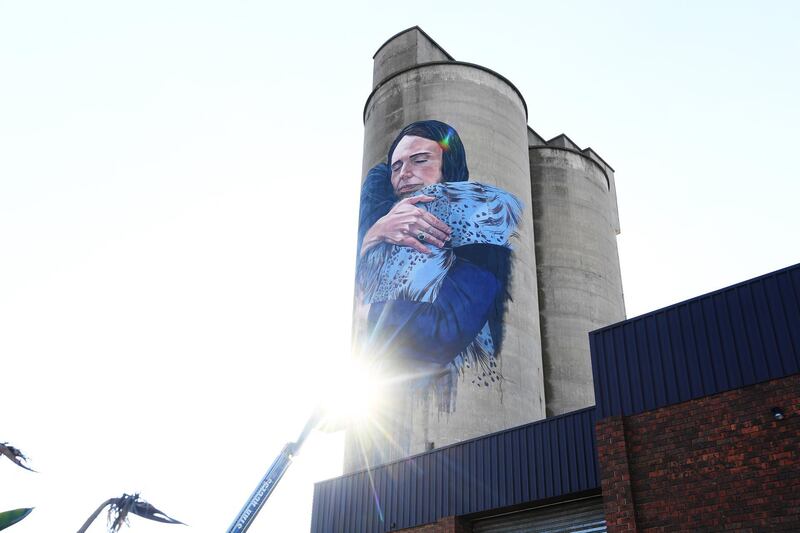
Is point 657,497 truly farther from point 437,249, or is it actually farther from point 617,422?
point 437,249

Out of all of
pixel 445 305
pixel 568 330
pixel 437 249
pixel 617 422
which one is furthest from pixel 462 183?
pixel 617 422

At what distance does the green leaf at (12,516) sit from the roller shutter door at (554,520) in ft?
35.3

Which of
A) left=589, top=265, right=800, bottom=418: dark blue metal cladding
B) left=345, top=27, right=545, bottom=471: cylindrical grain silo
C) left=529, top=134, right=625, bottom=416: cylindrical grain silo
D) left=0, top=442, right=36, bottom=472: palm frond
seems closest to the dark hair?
left=345, top=27, right=545, bottom=471: cylindrical grain silo

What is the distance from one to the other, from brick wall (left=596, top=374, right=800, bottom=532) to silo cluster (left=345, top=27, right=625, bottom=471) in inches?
487

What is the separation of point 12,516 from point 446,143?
2524 cm

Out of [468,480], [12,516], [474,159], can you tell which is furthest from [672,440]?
[474,159]

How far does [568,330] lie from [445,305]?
29.3 ft

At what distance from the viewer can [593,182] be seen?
132ft

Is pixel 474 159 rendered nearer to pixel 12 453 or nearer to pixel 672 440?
pixel 672 440

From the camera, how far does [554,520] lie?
16016 mm

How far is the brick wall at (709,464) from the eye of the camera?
12.0 metres

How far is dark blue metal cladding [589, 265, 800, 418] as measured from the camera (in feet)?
42.2

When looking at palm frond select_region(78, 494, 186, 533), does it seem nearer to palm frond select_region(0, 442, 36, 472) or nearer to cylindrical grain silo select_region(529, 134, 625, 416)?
palm frond select_region(0, 442, 36, 472)

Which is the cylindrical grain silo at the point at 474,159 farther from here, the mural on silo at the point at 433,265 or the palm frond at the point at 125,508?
the palm frond at the point at 125,508
